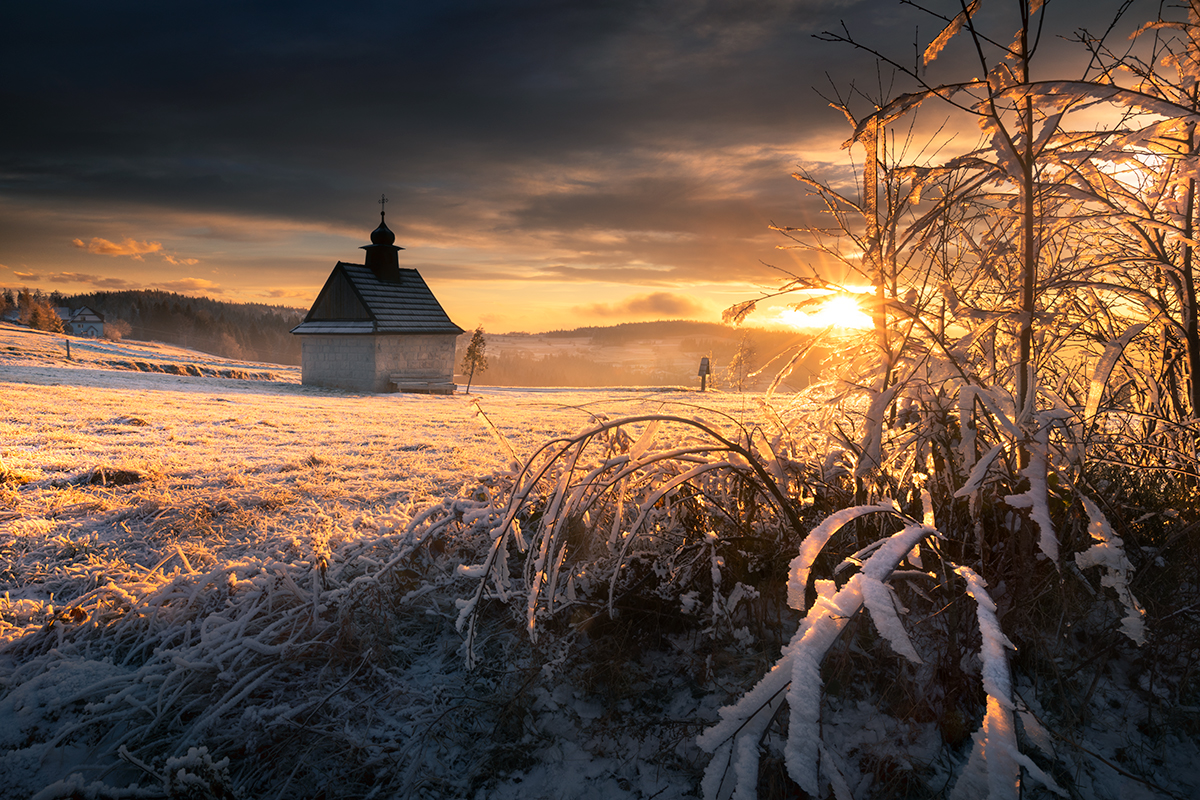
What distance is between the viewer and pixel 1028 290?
5.18 feet

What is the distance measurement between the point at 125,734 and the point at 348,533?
136 cm

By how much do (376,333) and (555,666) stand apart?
Answer: 22.8 m

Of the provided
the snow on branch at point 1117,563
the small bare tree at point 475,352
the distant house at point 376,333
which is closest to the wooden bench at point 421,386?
the distant house at point 376,333

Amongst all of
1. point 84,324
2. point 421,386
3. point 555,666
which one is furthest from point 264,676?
point 84,324

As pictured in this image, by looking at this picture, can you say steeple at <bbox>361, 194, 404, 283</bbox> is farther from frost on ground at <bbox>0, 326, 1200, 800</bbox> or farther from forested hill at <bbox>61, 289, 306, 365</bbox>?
forested hill at <bbox>61, 289, 306, 365</bbox>

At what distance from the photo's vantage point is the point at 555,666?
1748 mm

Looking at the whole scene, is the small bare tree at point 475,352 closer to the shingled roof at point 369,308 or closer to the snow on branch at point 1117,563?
the shingled roof at point 369,308

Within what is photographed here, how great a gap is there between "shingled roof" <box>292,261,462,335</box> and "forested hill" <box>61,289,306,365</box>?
64969mm

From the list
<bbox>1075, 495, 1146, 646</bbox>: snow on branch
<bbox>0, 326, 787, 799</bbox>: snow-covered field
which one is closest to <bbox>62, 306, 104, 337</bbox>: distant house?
<bbox>0, 326, 787, 799</bbox>: snow-covered field

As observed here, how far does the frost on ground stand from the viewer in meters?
1.32

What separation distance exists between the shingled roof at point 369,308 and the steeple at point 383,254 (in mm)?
121

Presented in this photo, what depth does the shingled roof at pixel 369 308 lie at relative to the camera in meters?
23.4

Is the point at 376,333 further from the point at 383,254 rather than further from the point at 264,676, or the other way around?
the point at 264,676

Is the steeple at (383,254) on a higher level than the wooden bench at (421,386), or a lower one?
higher
